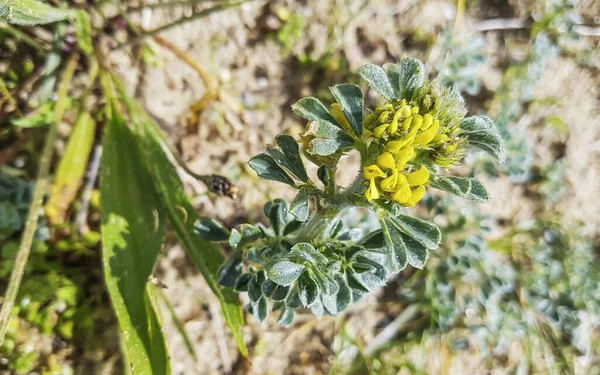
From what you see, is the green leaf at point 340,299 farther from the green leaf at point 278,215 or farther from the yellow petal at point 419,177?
the yellow petal at point 419,177

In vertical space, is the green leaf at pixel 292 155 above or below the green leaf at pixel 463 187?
above

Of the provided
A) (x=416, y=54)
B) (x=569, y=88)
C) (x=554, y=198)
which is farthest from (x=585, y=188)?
(x=416, y=54)

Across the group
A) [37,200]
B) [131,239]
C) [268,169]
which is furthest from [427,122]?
[37,200]

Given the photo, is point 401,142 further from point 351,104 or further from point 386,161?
point 351,104

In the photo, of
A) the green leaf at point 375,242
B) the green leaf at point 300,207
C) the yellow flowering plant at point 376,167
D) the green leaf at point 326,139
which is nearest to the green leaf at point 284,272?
the yellow flowering plant at point 376,167

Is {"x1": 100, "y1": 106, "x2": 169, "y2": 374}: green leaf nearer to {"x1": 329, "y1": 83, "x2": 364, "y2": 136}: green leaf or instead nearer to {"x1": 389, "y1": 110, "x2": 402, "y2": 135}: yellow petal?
{"x1": 329, "y1": 83, "x2": 364, "y2": 136}: green leaf

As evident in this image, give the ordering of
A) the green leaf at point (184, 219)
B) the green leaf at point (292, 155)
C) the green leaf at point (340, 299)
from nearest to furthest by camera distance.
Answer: the green leaf at point (292, 155) → the green leaf at point (340, 299) → the green leaf at point (184, 219)
